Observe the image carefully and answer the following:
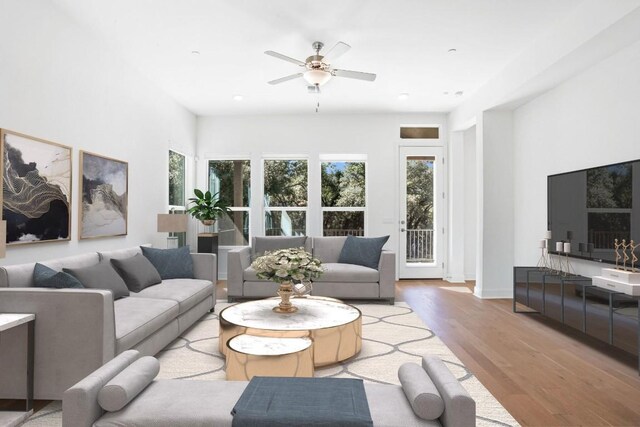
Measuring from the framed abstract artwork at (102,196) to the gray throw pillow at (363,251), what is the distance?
2775 mm

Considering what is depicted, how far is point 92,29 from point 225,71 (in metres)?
1.50

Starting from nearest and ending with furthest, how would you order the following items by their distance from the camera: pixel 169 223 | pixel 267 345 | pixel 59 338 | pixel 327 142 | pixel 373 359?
pixel 59 338 → pixel 267 345 → pixel 373 359 → pixel 169 223 → pixel 327 142

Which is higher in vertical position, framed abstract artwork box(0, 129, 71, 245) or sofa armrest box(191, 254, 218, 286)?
framed abstract artwork box(0, 129, 71, 245)

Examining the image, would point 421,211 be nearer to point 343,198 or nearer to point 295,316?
point 343,198

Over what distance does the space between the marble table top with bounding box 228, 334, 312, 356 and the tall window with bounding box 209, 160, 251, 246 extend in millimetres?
4644

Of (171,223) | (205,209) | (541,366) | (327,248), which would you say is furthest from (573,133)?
(205,209)

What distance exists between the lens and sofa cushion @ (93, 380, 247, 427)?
1506 mm

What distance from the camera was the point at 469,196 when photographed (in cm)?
710

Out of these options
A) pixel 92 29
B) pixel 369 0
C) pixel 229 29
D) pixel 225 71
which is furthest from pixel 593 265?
pixel 92 29

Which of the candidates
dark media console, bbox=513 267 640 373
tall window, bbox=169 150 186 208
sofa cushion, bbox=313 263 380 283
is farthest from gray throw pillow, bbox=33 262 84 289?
dark media console, bbox=513 267 640 373

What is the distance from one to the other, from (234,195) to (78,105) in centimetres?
362

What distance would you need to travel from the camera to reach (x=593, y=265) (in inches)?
161

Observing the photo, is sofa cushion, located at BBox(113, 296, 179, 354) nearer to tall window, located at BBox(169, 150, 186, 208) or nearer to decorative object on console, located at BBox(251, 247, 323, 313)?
decorative object on console, located at BBox(251, 247, 323, 313)

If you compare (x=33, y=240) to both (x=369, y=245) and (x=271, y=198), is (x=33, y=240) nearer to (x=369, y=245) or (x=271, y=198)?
(x=369, y=245)
